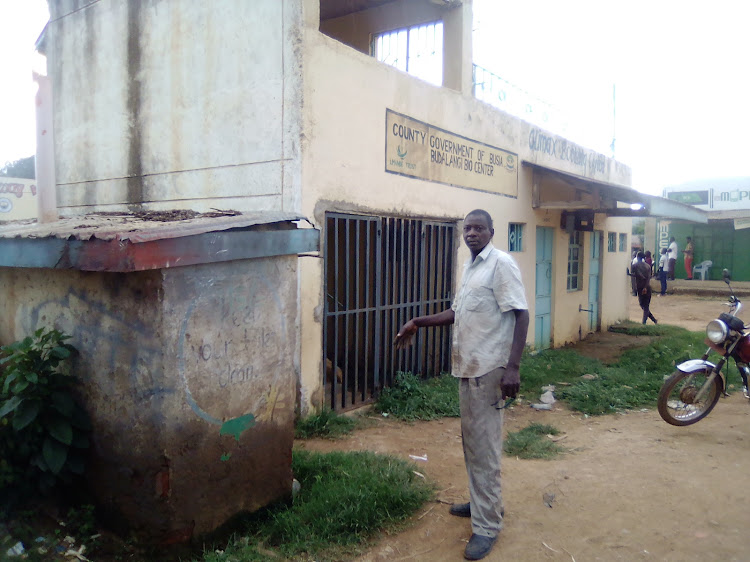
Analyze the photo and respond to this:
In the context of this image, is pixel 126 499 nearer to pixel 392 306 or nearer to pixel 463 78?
pixel 392 306

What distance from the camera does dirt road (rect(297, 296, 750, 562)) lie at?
3070mm

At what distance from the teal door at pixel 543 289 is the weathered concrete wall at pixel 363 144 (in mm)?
1006

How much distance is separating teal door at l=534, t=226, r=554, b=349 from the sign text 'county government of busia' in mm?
1386

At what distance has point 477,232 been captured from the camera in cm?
311

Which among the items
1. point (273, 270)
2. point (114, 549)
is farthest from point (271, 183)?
point (114, 549)

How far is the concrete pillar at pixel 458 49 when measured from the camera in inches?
287

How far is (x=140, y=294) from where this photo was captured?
2.84 m

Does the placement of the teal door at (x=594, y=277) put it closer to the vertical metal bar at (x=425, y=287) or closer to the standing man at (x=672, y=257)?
the vertical metal bar at (x=425, y=287)

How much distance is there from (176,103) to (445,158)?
317 cm

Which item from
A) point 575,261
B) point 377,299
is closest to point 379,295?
point 377,299

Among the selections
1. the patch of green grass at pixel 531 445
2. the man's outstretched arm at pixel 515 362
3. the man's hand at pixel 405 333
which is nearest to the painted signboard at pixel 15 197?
the patch of green grass at pixel 531 445

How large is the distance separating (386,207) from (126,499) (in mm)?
3877

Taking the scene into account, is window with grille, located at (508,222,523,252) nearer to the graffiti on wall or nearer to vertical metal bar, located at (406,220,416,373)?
vertical metal bar, located at (406,220,416,373)

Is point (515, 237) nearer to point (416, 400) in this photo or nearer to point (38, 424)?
point (416, 400)
